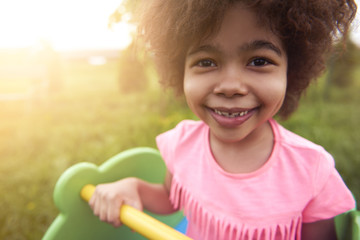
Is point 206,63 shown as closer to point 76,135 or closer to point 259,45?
point 259,45

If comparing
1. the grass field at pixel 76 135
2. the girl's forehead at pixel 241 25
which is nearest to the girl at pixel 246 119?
the girl's forehead at pixel 241 25

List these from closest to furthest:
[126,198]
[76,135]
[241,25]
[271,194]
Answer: [241,25]
[271,194]
[126,198]
[76,135]

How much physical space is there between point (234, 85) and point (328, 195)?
0.38 meters

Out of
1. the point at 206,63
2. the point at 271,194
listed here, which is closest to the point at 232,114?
the point at 206,63

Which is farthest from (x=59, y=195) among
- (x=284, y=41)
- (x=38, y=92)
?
(x=38, y=92)

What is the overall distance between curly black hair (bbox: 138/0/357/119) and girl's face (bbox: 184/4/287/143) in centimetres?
3

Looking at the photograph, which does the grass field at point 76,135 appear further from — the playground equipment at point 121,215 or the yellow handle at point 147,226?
the yellow handle at point 147,226

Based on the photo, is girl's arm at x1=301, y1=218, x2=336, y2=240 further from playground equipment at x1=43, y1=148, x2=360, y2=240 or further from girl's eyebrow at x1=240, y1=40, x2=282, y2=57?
girl's eyebrow at x1=240, y1=40, x2=282, y2=57

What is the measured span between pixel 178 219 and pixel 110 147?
1.09 meters

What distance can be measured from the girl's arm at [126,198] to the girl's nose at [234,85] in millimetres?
447

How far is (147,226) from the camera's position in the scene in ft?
2.11

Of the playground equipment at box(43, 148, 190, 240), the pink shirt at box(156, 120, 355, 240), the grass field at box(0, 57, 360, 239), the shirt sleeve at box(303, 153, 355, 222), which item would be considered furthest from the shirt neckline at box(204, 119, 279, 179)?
the grass field at box(0, 57, 360, 239)

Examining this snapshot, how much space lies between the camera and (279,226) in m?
0.73

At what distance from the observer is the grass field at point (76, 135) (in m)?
1.59
